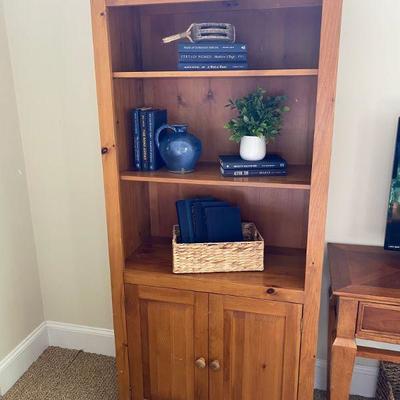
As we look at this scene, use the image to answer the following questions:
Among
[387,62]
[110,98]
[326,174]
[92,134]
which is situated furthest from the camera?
[92,134]

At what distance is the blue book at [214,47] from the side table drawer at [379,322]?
0.98 meters

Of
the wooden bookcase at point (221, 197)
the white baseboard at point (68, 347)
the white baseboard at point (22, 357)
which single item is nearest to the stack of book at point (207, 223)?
the wooden bookcase at point (221, 197)

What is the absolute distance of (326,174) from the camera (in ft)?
4.59

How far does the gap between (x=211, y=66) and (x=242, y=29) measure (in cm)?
33

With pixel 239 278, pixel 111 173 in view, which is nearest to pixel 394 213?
pixel 239 278

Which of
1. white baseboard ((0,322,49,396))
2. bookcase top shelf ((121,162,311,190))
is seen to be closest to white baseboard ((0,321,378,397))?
white baseboard ((0,322,49,396))

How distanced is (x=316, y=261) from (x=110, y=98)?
37.4 inches

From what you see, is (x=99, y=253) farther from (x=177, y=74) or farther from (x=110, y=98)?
(x=177, y=74)

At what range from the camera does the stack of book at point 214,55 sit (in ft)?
4.83

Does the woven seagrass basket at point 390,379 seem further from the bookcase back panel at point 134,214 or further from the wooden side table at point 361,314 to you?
the bookcase back panel at point 134,214

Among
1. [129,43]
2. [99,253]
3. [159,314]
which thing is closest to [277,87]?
[129,43]

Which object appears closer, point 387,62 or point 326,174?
point 326,174

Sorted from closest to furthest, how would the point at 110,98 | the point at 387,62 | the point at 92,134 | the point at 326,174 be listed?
the point at 326,174, the point at 110,98, the point at 387,62, the point at 92,134

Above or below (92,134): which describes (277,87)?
above
